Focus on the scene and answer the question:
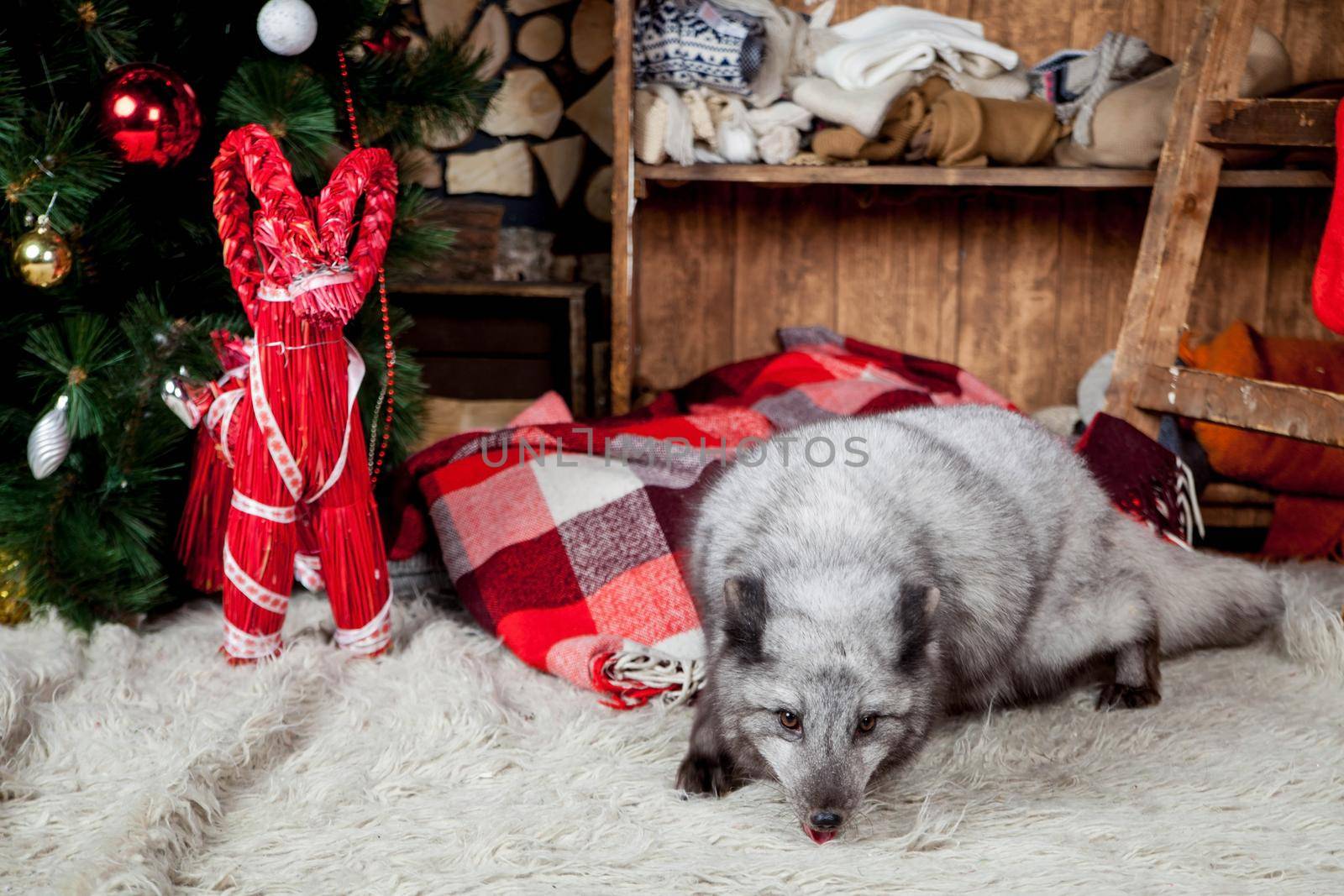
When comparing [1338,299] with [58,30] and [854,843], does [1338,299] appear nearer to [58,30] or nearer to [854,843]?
[854,843]

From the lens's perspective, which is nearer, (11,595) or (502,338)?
(11,595)

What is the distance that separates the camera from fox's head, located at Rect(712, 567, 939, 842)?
118cm

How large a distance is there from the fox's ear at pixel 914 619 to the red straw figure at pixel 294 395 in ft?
2.77

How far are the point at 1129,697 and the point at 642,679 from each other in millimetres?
732

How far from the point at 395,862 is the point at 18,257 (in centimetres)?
98

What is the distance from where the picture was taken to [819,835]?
1215 millimetres

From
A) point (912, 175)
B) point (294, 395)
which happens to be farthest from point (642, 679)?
point (912, 175)

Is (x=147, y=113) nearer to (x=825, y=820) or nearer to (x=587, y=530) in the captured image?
(x=587, y=530)

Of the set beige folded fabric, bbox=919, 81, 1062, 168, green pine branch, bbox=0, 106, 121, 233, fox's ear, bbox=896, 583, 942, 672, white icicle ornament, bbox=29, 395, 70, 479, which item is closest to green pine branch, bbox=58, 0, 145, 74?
green pine branch, bbox=0, 106, 121, 233

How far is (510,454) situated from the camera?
6.81 feet

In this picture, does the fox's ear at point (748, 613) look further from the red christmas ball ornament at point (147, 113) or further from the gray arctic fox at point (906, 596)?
the red christmas ball ornament at point (147, 113)

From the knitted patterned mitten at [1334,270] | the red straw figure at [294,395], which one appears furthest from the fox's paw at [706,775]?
the knitted patterned mitten at [1334,270]

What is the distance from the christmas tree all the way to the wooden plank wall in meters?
1.28

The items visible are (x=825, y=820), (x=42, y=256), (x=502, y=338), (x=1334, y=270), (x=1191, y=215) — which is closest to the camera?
(x=825, y=820)
